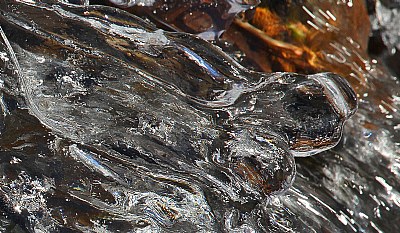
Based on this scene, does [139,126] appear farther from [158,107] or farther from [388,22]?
[388,22]

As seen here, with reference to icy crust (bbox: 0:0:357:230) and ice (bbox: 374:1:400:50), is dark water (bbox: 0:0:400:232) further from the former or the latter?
ice (bbox: 374:1:400:50)

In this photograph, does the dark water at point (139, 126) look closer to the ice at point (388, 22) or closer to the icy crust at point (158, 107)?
the icy crust at point (158, 107)

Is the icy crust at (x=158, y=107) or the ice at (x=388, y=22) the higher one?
the icy crust at (x=158, y=107)

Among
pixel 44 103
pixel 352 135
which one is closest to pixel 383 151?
pixel 352 135

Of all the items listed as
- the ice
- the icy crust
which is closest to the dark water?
the icy crust

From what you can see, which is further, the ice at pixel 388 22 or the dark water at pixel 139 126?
the ice at pixel 388 22

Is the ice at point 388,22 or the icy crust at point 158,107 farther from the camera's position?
the ice at point 388,22

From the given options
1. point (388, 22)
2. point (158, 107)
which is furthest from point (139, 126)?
point (388, 22)

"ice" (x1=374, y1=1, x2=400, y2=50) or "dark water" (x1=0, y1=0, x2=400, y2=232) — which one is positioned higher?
"dark water" (x1=0, y1=0, x2=400, y2=232)

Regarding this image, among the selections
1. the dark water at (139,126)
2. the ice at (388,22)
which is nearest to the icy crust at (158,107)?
the dark water at (139,126)
